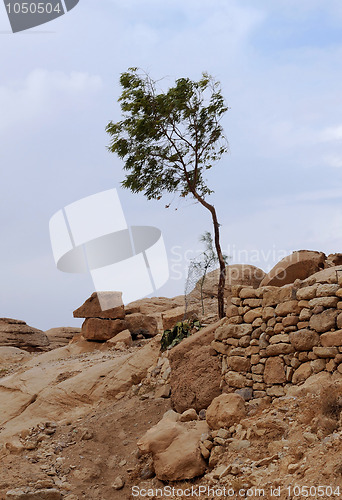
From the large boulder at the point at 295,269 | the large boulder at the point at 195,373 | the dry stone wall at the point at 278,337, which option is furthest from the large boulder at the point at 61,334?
the dry stone wall at the point at 278,337

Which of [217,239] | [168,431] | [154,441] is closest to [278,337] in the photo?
[168,431]

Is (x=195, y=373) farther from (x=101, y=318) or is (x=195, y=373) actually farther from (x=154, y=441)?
(x=101, y=318)

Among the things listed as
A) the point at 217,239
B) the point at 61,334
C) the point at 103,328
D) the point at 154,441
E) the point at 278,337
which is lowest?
the point at 61,334

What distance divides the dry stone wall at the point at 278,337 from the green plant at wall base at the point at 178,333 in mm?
2358

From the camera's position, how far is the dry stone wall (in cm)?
767

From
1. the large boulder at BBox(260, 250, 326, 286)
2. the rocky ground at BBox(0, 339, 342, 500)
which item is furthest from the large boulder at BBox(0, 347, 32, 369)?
the large boulder at BBox(260, 250, 326, 286)

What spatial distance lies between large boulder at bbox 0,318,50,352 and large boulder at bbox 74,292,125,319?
261 inches

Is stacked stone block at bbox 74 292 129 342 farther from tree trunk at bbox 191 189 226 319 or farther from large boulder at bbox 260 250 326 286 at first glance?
large boulder at bbox 260 250 326 286

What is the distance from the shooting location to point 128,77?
13586mm

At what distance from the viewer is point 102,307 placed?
1992 centimetres

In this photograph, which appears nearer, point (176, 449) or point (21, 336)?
point (176, 449)

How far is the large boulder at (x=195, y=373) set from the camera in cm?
903

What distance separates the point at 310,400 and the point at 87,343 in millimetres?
13794

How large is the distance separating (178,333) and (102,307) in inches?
333
